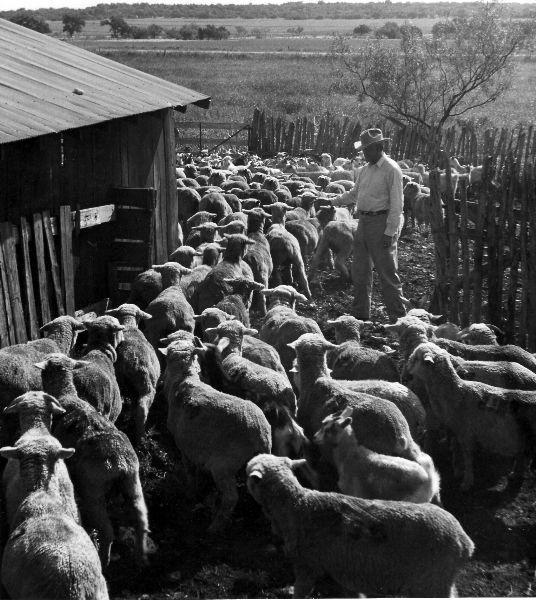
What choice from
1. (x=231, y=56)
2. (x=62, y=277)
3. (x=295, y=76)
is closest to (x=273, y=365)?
(x=62, y=277)

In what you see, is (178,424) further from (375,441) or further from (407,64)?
(407,64)

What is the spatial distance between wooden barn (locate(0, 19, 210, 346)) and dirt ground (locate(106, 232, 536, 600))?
2393 mm

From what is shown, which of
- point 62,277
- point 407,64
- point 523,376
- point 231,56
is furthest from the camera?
point 231,56

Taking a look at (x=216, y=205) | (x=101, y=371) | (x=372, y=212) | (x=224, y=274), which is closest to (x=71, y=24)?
(x=216, y=205)

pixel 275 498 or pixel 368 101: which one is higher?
pixel 275 498

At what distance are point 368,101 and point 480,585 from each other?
164ft

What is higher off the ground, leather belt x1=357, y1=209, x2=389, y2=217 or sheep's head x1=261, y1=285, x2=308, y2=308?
leather belt x1=357, y1=209, x2=389, y2=217

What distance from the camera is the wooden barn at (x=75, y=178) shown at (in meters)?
8.43

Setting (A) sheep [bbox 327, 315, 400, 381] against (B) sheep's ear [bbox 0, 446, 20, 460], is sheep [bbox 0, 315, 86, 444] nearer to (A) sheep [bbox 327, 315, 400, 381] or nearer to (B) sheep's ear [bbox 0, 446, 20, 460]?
(B) sheep's ear [bbox 0, 446, 20, 460]

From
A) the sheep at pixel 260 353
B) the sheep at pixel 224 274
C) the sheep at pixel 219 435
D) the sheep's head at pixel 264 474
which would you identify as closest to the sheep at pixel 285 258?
the sheep at pixel 224 274

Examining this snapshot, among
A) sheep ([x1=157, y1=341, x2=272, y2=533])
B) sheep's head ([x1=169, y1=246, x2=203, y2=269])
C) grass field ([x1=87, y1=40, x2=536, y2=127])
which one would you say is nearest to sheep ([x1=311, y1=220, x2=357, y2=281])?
sheep's head ([x1=169, y1=246, x2=203, y2=269])

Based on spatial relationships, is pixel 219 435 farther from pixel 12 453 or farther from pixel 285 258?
pixel 285 258

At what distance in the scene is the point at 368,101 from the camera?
5312 cm

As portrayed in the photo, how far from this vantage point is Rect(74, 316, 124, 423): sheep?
703 cm
